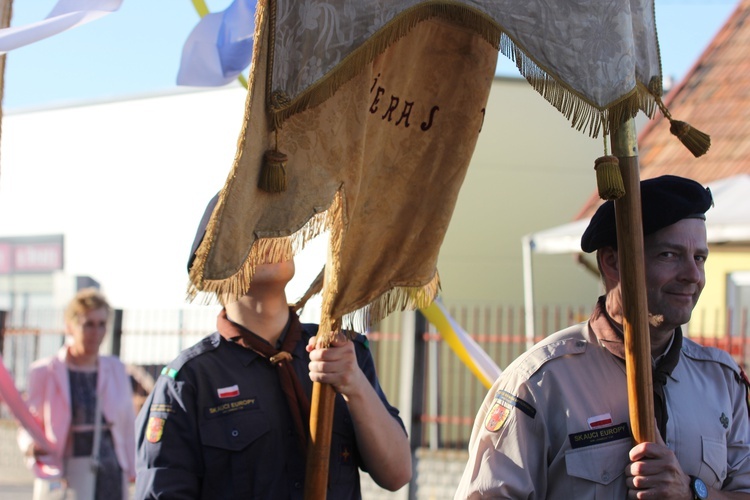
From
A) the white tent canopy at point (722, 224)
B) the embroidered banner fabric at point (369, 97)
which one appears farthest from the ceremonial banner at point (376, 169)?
the white tent canopy at point (722, 224)

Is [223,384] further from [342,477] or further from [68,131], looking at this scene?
[68,131]

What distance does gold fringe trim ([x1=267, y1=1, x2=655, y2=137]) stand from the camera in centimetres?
245

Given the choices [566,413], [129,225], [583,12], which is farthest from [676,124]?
[129,225]

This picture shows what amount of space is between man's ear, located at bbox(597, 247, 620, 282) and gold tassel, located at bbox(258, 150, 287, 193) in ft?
3.16

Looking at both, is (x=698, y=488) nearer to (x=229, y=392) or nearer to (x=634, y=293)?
(x=634, y=293)

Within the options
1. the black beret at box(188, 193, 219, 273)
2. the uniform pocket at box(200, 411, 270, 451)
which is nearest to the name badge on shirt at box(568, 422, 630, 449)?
the uniform pocket at box(200, 411, 270, 451)

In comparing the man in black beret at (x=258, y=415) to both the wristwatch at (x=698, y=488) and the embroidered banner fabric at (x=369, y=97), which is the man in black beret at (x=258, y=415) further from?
the wristwatch at (x=698, y=488)

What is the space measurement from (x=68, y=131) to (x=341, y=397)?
1445 centimetres

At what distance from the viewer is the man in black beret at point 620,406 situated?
8.47 ft

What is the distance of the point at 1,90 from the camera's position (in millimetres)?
3066

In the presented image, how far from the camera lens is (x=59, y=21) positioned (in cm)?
319

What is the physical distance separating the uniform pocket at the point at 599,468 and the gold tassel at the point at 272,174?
99cm

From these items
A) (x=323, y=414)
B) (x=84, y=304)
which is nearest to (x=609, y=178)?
(x=323, y=414)

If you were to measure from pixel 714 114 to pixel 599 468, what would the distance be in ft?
29.5
